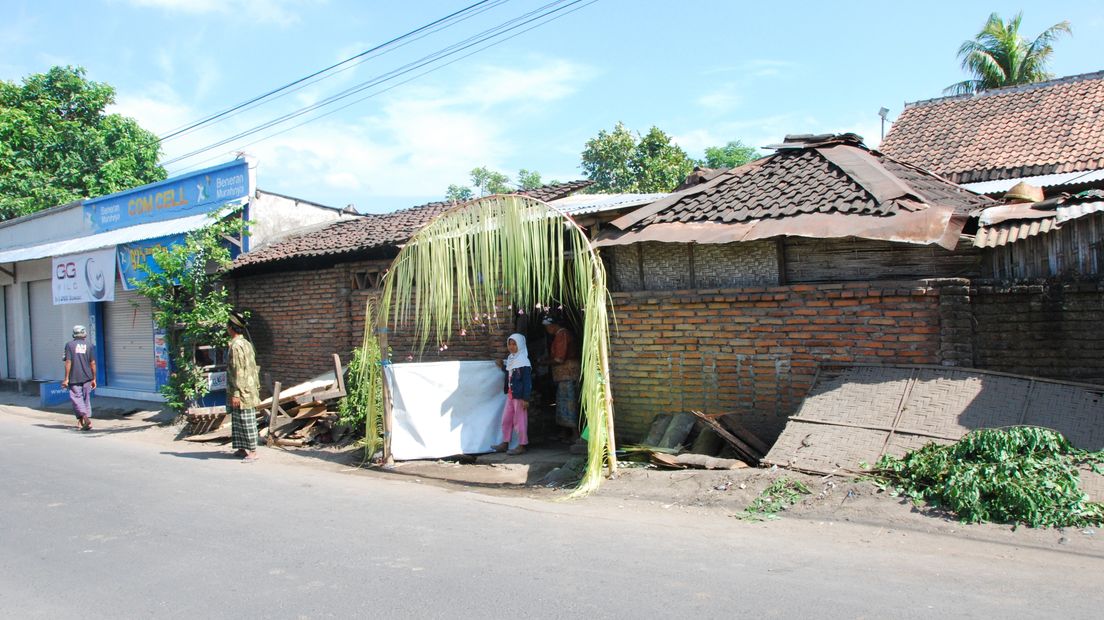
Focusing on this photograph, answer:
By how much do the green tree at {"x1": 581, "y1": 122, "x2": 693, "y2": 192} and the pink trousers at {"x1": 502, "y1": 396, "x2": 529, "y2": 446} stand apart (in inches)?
699

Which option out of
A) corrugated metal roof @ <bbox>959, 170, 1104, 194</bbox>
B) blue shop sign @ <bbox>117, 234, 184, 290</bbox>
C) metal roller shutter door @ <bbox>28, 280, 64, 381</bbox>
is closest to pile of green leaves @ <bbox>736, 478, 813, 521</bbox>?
corrugated metal roof @ <bbox>959, 170, 1104, 194</bbox>

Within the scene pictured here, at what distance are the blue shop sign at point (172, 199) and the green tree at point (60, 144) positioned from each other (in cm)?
717

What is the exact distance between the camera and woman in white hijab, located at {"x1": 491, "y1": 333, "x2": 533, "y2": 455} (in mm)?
8898

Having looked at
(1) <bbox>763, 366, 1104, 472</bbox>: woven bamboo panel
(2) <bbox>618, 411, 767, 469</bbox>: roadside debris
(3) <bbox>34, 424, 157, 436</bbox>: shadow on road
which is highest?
(1) <bbox>763, 366, 1104, 472</bbox>: woven bamboo panel

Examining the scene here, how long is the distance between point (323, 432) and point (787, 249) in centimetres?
682

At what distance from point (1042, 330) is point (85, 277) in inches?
666

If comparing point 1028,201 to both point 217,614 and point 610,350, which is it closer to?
point 610,350

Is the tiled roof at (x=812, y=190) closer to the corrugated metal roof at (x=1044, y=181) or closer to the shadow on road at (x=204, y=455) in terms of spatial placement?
the corrugated metal roof at (x=1044, y=181)

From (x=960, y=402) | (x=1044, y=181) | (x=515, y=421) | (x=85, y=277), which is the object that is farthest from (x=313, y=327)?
(x=1044, y=181)

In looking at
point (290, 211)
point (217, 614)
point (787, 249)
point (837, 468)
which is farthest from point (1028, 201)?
point (290, 211)

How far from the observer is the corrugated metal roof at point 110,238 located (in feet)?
48.1

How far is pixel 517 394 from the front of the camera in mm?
8891

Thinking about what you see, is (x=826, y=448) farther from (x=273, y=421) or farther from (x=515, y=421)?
(x=273, y=421)

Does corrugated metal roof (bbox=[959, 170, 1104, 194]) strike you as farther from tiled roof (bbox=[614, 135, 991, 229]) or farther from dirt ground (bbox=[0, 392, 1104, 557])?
dirt ground (bbox=[0, 392, 1104, 557])
